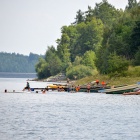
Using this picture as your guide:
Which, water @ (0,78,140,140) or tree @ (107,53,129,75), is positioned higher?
tree @ (107,53,129,75)

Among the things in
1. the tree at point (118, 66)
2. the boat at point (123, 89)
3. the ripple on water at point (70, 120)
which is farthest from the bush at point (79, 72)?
the ripple on water at point (70, 120)

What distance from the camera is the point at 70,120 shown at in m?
55.7

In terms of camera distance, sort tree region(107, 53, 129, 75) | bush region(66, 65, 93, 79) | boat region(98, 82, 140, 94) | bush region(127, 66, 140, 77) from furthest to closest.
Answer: bush region(66, 65, 93, 79)
tree region(107, 53, 129, 75)
bush region(127, 66, 140, 77)
boat region(98, 82, 140, 94)

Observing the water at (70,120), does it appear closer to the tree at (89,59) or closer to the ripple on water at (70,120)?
the ripple on water at (70,120)

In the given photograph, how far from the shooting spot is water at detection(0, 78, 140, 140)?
4628 centimetres

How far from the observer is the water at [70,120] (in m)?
46.3

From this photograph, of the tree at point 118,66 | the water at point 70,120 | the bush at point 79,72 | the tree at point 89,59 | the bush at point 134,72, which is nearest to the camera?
the water at point 70,120

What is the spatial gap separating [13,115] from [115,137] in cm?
1674

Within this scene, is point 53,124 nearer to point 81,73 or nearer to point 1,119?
point 1,119

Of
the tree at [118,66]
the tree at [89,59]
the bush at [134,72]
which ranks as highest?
the tree at [89,59]

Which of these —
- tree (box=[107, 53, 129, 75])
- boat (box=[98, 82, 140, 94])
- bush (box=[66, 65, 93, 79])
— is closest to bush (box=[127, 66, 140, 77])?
tree (box=[107, 53, 129, 75])

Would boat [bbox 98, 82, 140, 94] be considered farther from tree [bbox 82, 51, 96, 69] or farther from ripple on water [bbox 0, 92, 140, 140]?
tree [bbox 82, 51, 96, 69]

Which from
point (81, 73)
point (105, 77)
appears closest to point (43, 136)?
point (105, 77)

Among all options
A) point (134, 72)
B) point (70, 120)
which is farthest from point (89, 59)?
point (70, 120)
